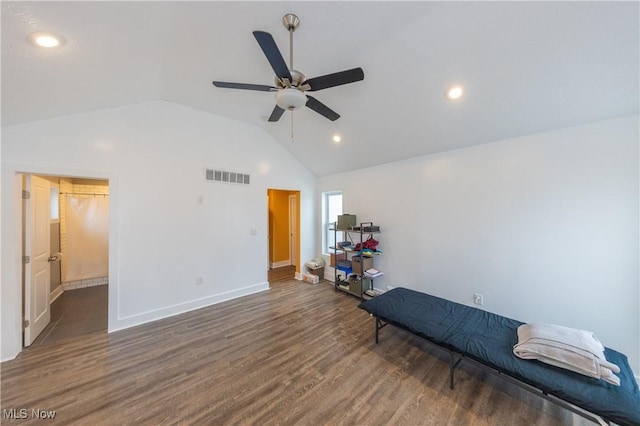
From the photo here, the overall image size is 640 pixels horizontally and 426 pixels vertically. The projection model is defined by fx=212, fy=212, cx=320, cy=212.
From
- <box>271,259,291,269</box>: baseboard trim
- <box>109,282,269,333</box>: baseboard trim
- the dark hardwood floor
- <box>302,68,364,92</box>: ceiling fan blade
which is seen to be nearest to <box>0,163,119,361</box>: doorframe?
the dark hardwood floor

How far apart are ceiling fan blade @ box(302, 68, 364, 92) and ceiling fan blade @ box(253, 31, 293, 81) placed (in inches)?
7.4

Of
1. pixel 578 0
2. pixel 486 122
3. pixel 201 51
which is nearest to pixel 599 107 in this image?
pixel 486 122

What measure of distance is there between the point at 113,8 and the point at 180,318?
11.3 feet

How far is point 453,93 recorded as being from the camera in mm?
2230

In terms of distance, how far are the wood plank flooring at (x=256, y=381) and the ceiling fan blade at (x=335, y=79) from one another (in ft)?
8.50

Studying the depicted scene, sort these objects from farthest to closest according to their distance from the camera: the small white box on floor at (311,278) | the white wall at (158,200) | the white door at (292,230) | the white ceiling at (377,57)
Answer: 1. the white door at (292,230)
2. the small white box on floor at (311,278)
3. the white wall at (158,200)
4. the white ceiling at (377,57)

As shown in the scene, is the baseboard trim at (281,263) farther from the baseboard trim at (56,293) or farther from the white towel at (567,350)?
the white towel at (567,350)

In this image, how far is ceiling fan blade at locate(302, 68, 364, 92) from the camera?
1571 mm

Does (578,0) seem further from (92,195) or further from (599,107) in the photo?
(92,195)

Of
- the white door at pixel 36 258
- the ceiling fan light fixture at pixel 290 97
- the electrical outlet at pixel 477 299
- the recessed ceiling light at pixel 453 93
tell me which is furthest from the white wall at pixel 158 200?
the electrical outlet at pixel 477 299

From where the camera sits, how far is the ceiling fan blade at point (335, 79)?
1.57 meters

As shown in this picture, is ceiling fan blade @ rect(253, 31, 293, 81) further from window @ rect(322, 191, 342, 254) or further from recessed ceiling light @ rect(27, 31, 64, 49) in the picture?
window @ rect(322, 191, 342, 254)

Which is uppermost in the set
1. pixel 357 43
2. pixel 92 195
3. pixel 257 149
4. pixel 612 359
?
pixel 357 43

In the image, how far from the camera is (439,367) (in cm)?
217
